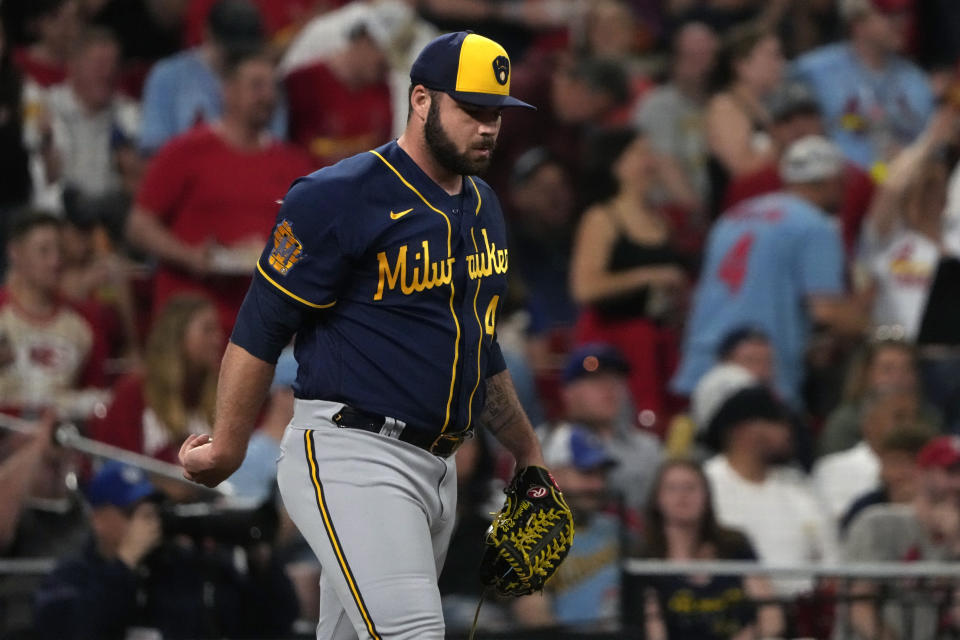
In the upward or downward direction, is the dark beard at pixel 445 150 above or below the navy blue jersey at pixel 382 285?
above

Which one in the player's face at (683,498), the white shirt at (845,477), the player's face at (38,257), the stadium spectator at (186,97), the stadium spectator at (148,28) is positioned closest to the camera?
the player's face at (683,498)

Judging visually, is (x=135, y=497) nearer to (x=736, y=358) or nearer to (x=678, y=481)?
(x=678, y=481)

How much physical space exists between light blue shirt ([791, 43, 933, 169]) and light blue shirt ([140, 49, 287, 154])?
344 centimetres

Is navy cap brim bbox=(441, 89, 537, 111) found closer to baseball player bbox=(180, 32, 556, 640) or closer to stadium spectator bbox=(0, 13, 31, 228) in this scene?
baseball player bbox=(180, 32, 556, 640)

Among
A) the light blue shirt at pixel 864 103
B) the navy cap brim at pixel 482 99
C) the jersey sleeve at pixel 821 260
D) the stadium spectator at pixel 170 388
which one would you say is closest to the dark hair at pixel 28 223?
the stadium spectator at pixel 170 388

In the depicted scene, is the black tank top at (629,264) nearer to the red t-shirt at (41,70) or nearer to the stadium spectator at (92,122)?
the stadium spectator at (92,122)

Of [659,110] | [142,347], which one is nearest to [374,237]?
[142,347]

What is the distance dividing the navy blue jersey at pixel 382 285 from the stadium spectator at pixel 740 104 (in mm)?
6193

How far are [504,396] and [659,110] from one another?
248 inches

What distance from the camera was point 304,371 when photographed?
430 cm

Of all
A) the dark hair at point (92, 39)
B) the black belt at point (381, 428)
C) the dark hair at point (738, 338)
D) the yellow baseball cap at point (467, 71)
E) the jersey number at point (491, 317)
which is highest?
the dark hair at point (92, 39)

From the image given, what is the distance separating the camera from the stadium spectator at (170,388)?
7.83 m

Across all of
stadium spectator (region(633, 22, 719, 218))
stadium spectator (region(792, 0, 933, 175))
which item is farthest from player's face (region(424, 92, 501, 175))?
stadium spectator (region(792, 0, 933, 175))

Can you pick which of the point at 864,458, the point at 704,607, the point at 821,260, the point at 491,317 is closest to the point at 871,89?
the point at 821,260
